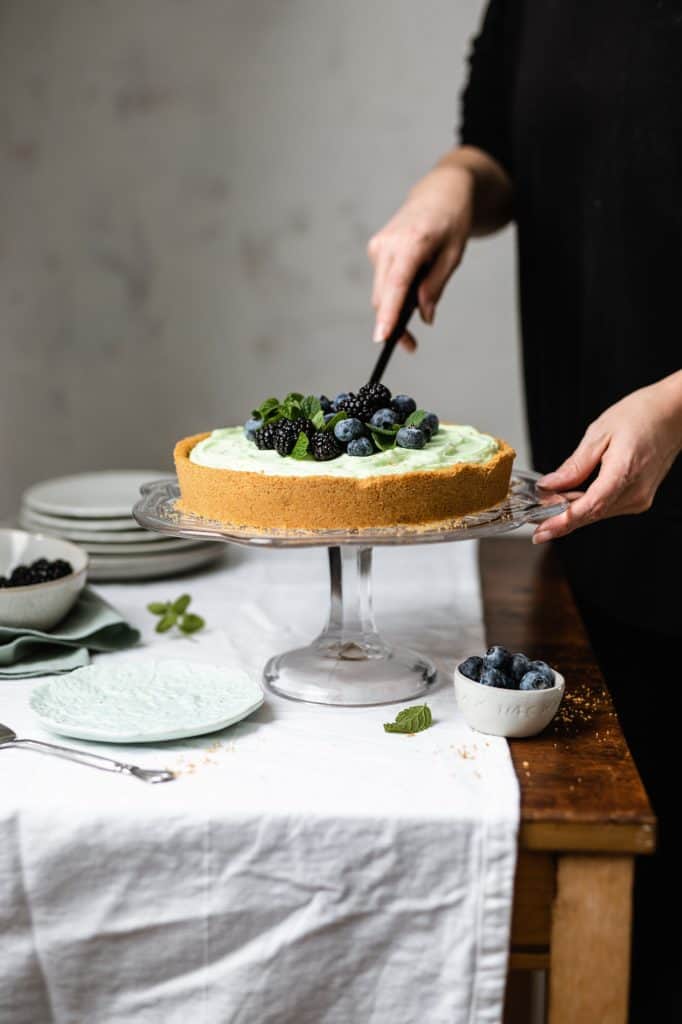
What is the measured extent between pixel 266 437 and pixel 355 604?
0.24 meters

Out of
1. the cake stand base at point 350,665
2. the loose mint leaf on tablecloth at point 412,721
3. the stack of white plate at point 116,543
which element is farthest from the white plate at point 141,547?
the loose mint leaf on tablecloth at point 412,721

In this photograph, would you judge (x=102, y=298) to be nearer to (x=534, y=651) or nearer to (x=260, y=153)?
(x=260, y=153)

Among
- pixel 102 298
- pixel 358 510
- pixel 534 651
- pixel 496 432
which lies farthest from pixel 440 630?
pixel 102 298

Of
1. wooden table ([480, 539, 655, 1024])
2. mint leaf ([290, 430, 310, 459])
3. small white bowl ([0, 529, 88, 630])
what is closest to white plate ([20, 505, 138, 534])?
small white bowl ([0, 529, 88, 630])

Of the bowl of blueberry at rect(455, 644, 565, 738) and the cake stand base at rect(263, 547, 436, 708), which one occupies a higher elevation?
the bowl of blueberry at rect(455, 644, 565, 738)

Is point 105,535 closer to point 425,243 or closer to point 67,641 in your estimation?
point 67,641

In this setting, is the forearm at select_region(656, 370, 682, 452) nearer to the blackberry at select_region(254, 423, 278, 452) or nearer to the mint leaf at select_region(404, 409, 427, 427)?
the mint leaf at select_region(404, 409, 427, 427)

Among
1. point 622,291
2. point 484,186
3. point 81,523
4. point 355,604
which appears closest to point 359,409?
point 355,604

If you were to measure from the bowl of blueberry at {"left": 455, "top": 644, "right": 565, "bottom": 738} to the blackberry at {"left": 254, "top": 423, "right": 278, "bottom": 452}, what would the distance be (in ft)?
1.00

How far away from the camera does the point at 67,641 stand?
127 cm

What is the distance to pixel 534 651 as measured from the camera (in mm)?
1328

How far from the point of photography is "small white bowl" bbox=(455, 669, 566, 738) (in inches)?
40.7

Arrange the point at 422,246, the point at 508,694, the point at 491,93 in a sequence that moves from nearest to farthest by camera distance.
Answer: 1. the point at 508,694
2. the point at 422,246
3. the point at 491,93

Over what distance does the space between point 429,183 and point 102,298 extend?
3.13 ft
